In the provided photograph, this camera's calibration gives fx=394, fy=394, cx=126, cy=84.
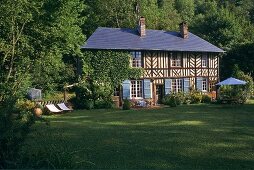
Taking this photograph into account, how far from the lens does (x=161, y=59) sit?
99.1 ft

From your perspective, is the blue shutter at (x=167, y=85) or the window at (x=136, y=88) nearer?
the window at (x=136, y=88)

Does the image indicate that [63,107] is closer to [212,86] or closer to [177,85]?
[177,85]

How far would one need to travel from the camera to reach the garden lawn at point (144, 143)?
31.2 ft

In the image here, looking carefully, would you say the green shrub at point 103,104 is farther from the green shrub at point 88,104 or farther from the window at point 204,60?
the window at point 204,60

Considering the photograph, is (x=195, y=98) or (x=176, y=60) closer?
(x=195, y=98)

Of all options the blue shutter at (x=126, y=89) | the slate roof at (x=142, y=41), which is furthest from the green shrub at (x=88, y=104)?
the slate roof at (x=142, y=41)

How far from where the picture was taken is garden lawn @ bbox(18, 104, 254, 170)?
9508 millimetres

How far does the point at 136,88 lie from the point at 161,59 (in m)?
2.99

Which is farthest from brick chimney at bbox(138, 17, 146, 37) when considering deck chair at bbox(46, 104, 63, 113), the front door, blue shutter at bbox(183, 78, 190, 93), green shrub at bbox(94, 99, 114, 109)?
deck chair at bbox(46, 104, 63, 113)

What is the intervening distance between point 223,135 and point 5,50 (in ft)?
Result: 48.5

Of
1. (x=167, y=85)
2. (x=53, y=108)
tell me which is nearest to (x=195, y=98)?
(x=167, y=85)

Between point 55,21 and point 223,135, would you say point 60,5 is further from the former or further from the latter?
point 223,135

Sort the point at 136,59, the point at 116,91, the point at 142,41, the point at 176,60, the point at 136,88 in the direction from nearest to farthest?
the point at 116,91 < the point at 136,59 < the point at 136,88 < the point at 142,41 < the point at 176,60

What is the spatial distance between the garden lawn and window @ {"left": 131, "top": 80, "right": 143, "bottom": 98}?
Result: 974 cm
